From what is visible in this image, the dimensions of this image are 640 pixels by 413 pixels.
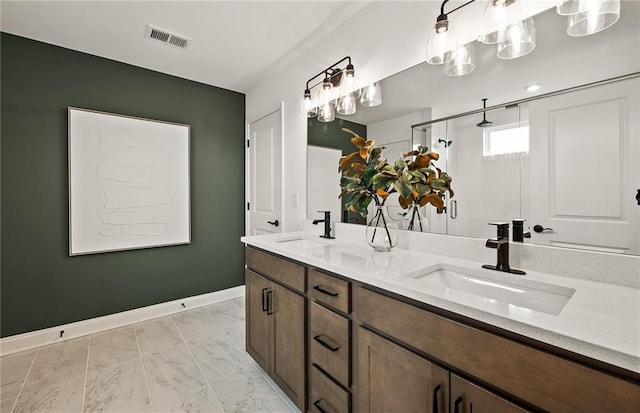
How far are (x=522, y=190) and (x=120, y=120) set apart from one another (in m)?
3.24

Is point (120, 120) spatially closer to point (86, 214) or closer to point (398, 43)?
point (86, 214)

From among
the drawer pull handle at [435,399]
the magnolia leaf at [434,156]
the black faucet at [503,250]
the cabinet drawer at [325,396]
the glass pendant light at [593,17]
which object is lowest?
the cabinet drawer at [325,396]

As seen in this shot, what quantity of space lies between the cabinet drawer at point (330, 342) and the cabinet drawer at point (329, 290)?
0.15 ft

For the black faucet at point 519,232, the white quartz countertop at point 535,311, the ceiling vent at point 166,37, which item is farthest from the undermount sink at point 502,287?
the ceiling vent at point 166,37

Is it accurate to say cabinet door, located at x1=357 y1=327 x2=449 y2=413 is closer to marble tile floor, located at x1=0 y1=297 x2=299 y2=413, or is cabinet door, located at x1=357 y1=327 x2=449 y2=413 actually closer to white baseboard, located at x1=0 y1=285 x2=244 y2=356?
marble tile floor, located at x1=0 y1=297 x2=299 y2=413

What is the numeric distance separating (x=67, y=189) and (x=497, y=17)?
3.30 m

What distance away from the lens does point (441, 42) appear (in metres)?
1.39

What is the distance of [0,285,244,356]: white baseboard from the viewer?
2.33 m

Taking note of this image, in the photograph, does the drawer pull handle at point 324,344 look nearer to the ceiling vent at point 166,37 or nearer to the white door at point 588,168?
the white door at point 588,168

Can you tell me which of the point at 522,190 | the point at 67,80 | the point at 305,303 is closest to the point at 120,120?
the point at 67,80

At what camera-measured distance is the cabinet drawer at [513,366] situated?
61 cm

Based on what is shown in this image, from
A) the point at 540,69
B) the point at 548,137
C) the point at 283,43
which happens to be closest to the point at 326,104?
the point at 283,43

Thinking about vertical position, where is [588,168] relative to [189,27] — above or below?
below

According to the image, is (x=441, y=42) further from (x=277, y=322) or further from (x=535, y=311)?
(x=277, y=322)
